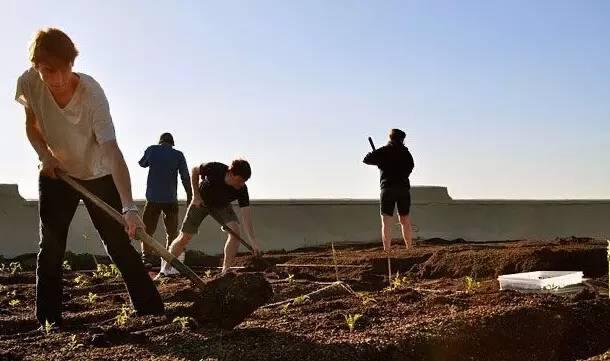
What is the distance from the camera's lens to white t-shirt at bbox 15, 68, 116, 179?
4.59 m

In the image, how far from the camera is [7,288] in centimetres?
731

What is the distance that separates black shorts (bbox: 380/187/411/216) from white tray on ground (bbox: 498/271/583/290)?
14.0ft

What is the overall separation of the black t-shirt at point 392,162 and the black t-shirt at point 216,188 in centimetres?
239

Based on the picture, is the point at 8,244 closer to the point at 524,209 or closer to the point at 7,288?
the point at 7,288

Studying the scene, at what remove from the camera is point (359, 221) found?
1509 cm

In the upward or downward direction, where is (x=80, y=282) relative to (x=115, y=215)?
downward

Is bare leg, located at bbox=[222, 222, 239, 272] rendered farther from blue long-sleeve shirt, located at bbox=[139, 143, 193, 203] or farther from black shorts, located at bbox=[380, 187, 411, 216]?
black shorts, located at bbox=[380, 187, 411, 216]

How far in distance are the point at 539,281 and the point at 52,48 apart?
3.43m

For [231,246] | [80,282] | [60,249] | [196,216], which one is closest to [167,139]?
[196,216]

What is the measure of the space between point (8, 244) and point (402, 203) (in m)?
6.23

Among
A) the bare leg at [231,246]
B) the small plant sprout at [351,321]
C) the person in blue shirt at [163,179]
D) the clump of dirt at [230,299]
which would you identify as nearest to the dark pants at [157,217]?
the person in blue shirt at [163,179]

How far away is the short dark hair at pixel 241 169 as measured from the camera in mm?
7617

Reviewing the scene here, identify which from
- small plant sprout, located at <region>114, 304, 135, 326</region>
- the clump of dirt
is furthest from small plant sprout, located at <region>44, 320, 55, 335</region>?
the clump of dirt

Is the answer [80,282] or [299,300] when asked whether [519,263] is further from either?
[80,282]
